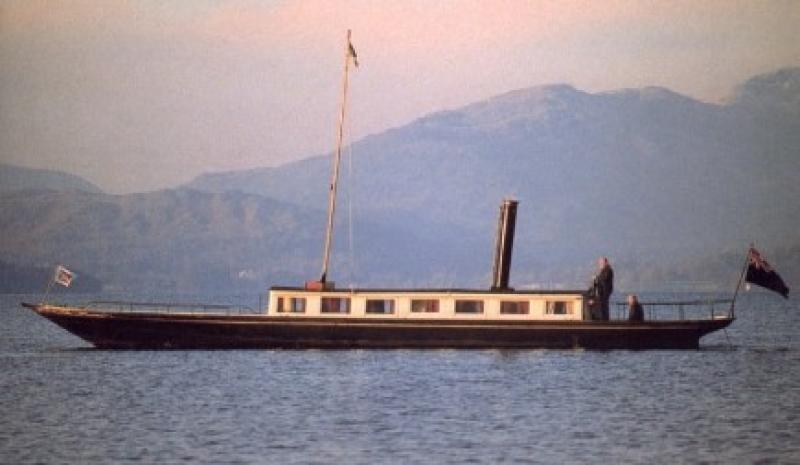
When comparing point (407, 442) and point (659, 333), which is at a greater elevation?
point (659, 333)

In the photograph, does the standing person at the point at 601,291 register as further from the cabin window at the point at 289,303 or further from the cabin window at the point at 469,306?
the cabin window at the point at 289,303

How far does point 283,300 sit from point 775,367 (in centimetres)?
2552

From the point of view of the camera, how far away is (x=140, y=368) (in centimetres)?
6856

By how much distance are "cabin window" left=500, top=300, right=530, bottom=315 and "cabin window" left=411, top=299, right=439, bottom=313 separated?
324 centimetres

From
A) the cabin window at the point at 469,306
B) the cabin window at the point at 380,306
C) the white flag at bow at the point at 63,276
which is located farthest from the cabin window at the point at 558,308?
the white flag at bow at the point at 63,276

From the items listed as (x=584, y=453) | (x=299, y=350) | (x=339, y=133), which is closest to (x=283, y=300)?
(x=299, y=350)

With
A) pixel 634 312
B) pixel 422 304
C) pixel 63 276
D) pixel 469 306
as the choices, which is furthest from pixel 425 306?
pixel 63 276

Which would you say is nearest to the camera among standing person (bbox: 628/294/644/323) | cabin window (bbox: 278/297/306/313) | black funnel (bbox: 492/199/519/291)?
cabin window (bbox: 278/297/306/313)

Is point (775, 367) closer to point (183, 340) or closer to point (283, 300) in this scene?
point (283, 300)

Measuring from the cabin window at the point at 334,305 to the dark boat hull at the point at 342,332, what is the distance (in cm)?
62

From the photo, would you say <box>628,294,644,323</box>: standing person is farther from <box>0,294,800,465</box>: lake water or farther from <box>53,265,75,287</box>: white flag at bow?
<box>53,265,75,287</box>: white flag at bow

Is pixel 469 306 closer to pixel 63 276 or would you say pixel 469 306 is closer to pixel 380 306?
pixel 380 306

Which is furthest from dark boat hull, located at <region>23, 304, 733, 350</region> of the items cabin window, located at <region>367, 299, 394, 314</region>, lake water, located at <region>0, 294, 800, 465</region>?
lake water, located at <region>0, 294, 800, 465</region>

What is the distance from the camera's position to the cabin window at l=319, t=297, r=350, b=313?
69.6m
